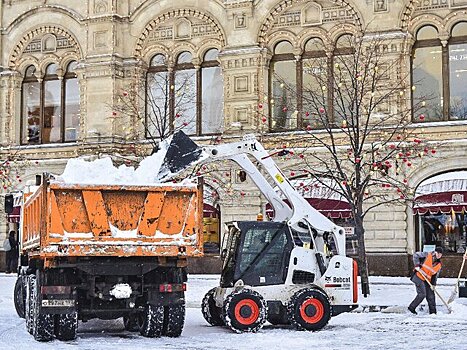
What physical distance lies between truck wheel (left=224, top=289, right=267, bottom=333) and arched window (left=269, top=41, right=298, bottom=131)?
601 inches

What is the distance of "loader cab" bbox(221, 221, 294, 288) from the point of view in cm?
1532

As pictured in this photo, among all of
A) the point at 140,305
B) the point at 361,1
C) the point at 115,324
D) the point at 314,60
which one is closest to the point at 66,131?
the point at 314,60

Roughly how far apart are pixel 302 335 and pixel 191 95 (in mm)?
17896

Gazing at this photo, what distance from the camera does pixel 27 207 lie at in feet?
51.1

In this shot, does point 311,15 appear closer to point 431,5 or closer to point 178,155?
point 431,5

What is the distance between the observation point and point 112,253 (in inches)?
520

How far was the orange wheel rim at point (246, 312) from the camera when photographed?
1473 cm

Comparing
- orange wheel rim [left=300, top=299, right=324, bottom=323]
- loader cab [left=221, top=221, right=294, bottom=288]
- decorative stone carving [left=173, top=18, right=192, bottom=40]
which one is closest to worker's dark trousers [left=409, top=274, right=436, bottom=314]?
orange wheel rim [left=300, top=299, right=324, bottom=323]

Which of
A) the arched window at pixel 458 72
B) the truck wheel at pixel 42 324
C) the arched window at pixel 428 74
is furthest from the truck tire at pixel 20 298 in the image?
the arched window at pixel 458 72

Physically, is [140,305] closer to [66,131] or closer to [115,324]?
[115,324]

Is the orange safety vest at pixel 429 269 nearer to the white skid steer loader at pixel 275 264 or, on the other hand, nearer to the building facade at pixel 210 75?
the white skid steer loader at pixel 275 264

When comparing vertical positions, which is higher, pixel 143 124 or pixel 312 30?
pixel 312 30

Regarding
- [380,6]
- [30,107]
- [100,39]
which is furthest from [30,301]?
[30,107]

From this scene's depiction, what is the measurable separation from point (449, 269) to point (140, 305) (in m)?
15.6
